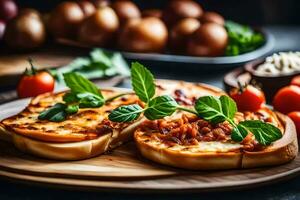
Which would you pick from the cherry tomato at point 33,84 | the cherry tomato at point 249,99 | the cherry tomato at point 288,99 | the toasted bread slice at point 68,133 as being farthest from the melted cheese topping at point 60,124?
the cherry tomato at point 288,99

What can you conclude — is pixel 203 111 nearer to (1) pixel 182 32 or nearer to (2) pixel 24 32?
(1) pixel 182 32

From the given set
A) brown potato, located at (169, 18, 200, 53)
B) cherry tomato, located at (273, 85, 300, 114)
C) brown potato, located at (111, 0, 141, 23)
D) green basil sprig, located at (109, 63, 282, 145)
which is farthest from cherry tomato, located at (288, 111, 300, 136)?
brown potato, located at (111, 0, 141, 23)

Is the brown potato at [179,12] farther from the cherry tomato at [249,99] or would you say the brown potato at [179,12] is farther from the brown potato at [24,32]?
the cherry tomato at [249,99]

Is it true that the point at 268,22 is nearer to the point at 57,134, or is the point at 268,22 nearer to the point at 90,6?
the point at 90,6

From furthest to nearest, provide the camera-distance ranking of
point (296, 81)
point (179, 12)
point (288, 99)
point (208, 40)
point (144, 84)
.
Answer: point (179, 12)
point (208, 40)
point (296, 81)
point (288, 99)
point (144, 84)

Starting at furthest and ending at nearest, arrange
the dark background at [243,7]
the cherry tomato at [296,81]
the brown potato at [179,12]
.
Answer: the dark background at [243,7] < the brown potato at [179,12] < the cherry tomato at [296,81]

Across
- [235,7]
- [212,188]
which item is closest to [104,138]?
[212,188]

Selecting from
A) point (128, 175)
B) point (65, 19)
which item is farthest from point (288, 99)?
point (65, 19)
